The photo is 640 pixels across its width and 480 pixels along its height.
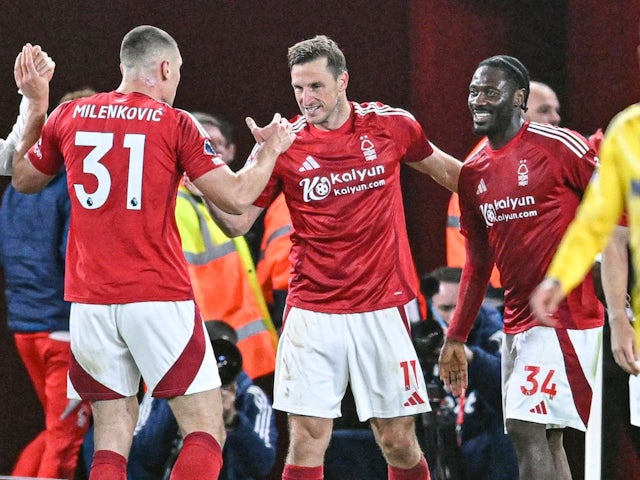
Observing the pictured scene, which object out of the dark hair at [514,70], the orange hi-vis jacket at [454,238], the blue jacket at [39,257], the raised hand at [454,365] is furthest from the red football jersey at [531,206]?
the blue jacket at [39,257]

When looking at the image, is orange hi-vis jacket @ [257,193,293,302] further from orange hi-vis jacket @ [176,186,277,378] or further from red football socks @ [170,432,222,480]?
red football socks @ [170,432,222,480]

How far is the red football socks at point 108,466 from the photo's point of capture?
13.7ft

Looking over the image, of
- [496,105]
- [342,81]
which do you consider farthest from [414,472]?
[342,81]

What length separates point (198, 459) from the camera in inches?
162

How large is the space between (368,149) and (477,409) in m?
1.71

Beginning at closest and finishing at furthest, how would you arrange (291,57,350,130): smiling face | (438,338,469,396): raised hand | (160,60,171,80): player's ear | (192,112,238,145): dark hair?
(160,60,171,80): player's ear < (291,57,350,130): smiling face < (438,338,469,396): raised hand < (192,112,238,145): dark hair

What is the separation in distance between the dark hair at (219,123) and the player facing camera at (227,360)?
1034 millimetres

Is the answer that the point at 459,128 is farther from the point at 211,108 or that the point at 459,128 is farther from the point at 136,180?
the point at 136,180

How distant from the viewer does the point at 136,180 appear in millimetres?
4156

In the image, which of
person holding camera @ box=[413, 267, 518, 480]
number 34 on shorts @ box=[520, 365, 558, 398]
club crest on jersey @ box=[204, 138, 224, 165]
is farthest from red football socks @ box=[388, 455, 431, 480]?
club crest on jersey @ box=[204, 138, 224, 165]

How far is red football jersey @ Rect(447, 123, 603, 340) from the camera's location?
174 inches

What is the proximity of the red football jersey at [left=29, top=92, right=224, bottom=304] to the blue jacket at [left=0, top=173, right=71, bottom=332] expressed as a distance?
1.68 metres

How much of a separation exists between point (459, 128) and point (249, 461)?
1983 mm

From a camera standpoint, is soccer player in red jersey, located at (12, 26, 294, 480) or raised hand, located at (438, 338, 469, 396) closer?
soccer player in red jersey, located at (12, 26, 294, 480)
